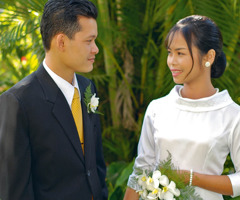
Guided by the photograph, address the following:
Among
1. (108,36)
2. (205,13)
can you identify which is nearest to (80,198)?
(108,36)

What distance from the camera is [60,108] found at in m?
1.51

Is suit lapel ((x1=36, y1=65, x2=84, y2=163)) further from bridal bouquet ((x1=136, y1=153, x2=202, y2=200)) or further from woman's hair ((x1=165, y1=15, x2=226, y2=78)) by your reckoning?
woman's hair ((x1=165, y1=15, x2=226, y2=78))

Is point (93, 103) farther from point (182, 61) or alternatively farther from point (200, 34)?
point (200, 34)

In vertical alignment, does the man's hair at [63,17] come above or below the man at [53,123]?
above

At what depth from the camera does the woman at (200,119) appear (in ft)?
5.17

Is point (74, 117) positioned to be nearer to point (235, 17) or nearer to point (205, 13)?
point (205, 13)

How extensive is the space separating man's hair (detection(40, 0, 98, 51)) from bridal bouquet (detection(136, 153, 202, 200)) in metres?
0.74

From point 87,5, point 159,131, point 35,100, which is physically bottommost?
point 159,131

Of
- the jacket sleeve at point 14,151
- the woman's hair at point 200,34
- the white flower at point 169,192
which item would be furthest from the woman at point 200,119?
the jacket sleeve at point 14,151

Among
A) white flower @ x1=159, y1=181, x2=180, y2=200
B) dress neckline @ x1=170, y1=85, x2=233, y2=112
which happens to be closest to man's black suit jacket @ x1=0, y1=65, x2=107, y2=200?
white flower @ x1=159, y1=181, x2=180, y2=200

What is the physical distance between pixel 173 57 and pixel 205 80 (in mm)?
207

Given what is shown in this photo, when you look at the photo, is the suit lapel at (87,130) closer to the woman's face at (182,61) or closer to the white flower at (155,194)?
the white flower at (155,194)

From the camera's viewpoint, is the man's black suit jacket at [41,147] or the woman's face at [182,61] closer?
the man's black suit jacket at [41,147]

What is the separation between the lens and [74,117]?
63.2 inches
